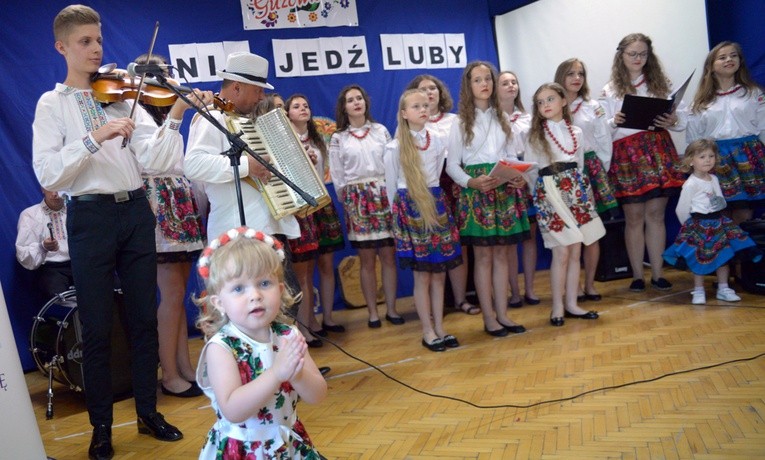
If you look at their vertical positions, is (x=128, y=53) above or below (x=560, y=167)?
above

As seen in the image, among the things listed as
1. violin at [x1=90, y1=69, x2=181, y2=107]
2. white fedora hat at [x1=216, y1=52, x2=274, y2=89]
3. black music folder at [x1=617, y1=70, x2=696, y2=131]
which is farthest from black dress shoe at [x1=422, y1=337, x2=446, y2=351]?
violin at [x1=90, y1=69, x2=181, y2=107]

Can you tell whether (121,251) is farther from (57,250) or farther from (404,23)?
(404,23)

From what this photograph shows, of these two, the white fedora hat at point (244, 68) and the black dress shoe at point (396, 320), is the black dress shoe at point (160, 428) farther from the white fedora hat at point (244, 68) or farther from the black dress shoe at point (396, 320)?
the black dress shoe at point (396, 320)

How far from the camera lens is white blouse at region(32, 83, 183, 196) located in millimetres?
2633

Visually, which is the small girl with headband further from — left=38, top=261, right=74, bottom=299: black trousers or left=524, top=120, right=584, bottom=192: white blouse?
left=38, top=261, right=74, bottom=299: black trousers

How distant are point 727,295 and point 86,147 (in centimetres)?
377

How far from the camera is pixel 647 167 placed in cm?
486

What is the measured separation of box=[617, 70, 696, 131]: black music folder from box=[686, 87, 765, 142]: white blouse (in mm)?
264

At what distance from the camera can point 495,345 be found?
4035mm

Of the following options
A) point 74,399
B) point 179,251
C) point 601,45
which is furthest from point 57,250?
point 601,45

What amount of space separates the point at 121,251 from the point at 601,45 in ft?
14.9

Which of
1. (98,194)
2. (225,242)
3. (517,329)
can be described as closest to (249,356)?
(225,242)

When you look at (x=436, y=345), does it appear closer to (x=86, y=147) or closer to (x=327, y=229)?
(x=327, y=229)

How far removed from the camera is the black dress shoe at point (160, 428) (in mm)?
2965
